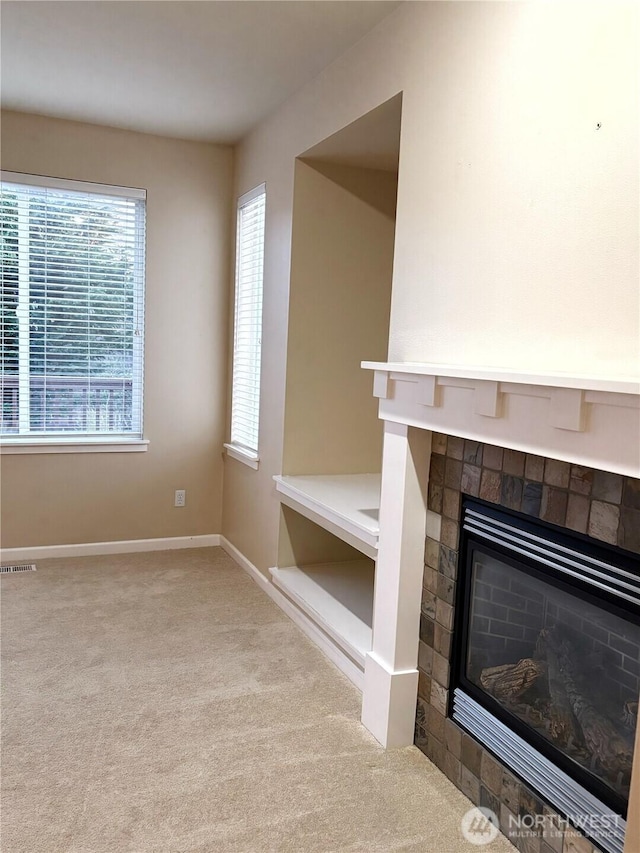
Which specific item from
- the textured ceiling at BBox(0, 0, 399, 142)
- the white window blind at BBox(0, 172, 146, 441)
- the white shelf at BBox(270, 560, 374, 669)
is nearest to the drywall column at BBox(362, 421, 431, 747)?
the white shelf at BBox(270, 560, 374, 669)

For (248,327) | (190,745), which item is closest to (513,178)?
(190,745)

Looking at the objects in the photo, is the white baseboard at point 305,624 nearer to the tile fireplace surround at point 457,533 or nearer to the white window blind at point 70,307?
the tile fireplace surround at point 457,533

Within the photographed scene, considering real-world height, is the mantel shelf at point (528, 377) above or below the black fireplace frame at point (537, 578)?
above

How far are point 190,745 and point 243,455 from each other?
2060mm

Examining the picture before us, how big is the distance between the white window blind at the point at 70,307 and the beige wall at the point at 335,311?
4.35 ft

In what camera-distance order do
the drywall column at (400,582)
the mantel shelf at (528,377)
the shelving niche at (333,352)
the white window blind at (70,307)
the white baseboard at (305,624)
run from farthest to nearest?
the white window blind at (70,307)
the shelving niche at (333,352)
the white baseboard at (305,624)
the drywall column at (400,582)
the mantel shelf at (528,377)

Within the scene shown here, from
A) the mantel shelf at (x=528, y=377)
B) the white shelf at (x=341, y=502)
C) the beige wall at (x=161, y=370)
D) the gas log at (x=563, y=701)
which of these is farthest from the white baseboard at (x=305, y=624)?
the mantel shelf at (x=528, y=377)

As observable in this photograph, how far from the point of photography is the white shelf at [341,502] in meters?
2.70

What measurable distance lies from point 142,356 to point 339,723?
274 cm

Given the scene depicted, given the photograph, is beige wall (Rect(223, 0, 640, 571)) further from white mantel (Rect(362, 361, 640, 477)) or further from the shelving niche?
the shelving niche

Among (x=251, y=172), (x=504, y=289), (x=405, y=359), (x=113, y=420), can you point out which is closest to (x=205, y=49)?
(x=251, y=172)

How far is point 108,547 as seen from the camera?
4438 mm

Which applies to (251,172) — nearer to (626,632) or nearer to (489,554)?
(489,554)

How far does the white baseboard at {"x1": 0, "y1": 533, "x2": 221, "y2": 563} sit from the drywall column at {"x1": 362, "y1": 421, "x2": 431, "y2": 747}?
2.44m
